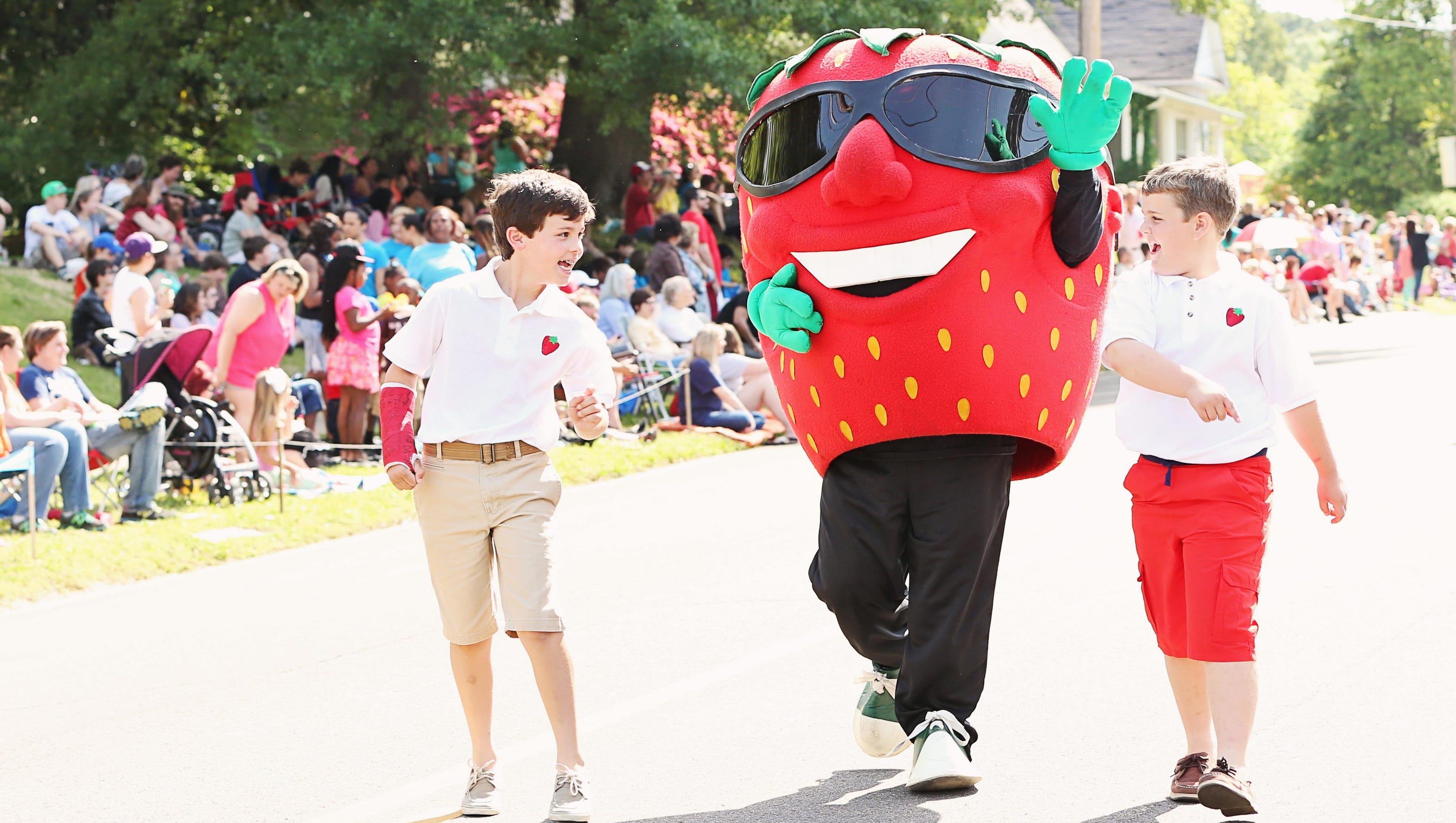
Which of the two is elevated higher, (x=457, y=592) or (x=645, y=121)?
(x=645, y=121)

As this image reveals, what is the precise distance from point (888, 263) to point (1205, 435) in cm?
93

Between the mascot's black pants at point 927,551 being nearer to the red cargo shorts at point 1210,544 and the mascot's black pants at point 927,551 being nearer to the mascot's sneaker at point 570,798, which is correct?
the red cargo shorts at point 1210,544

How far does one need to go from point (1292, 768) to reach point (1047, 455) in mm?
1117

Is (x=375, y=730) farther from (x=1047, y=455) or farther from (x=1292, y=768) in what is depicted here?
(x=1292, y=768)

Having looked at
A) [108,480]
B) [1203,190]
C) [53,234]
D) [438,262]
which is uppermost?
[53,234]

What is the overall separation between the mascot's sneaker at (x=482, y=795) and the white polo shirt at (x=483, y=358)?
0.91m

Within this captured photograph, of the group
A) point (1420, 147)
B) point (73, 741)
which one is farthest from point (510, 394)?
point (1420, 147)

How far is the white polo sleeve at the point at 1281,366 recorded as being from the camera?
4270mm

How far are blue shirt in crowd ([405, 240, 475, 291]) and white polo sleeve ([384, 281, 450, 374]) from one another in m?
8.10

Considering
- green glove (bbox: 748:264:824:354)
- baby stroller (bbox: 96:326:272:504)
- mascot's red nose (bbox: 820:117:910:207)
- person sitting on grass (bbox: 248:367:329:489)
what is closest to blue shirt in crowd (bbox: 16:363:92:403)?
baby stroller (bbox: 96:326:272:504)

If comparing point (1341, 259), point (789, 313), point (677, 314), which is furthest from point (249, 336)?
point (1341, 259)

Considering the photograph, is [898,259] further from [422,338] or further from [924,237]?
[422,338]

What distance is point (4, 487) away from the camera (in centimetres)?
954

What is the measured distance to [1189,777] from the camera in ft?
14.6
